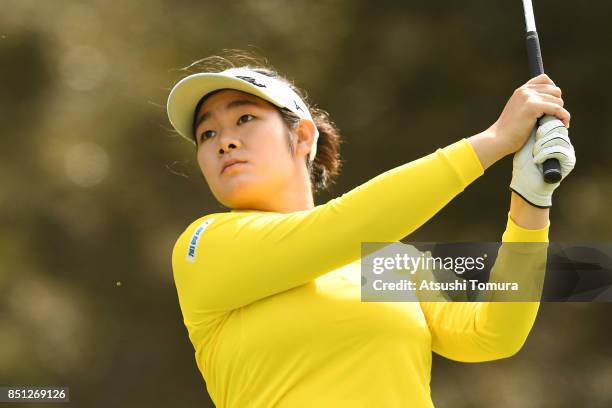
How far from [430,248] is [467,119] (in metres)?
3.20

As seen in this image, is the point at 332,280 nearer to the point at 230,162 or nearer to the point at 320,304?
the point at 320,304

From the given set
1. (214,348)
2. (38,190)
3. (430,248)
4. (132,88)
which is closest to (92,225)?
(38,190)

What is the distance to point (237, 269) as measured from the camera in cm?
200

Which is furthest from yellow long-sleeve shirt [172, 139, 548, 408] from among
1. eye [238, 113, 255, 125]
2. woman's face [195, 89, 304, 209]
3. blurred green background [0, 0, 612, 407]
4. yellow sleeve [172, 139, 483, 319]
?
blurred green background [0, 0, 612, 407]

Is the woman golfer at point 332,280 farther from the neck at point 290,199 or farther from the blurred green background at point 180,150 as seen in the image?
the blurred green background at point 180,150

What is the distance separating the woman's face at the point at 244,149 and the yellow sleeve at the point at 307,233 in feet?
0.36

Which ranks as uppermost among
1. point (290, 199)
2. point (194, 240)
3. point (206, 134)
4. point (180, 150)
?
point (180, 150)

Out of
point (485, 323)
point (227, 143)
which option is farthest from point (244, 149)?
point (485, 323)

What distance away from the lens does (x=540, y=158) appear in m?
1.88

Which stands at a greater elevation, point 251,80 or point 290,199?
point 251,80

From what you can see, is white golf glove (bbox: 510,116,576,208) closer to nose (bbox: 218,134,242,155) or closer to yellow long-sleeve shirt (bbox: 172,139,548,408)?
yellow long-sleeve shirt (bbox: 172,139,548,408)

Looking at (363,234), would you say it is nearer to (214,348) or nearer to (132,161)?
(214,348)

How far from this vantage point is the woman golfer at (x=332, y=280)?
1.89 metres

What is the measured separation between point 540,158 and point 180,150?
175 inches
